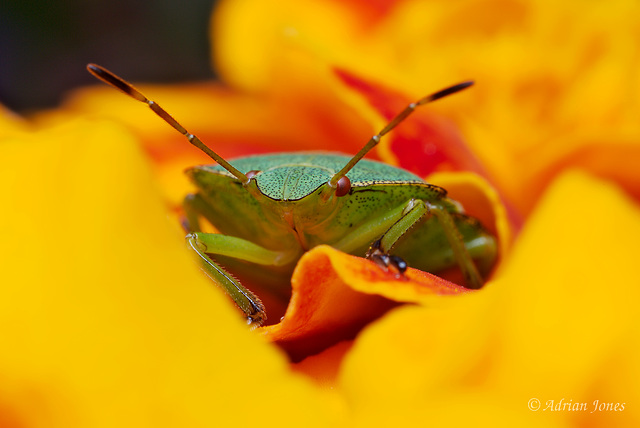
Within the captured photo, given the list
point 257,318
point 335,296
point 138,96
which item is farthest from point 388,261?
point 138,96

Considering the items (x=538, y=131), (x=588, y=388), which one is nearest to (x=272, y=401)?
(x=588, y=388)

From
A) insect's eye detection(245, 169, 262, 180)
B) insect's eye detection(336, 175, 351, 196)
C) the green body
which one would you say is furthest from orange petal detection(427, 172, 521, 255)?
insect's eye detection(245, 169, 262, 180)

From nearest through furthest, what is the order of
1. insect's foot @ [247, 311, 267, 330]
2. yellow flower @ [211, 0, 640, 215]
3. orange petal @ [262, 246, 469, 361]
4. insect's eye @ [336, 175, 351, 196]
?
orange petal @ [262, 246, 469, 361], insect's foot @ [247, 311, 267, 330], insect's eye @ [336, 175, 351, 196], yellow flower @ [211, 0, 640, 215]

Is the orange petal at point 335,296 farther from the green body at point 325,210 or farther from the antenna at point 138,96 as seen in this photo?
the antenna at point 138,96

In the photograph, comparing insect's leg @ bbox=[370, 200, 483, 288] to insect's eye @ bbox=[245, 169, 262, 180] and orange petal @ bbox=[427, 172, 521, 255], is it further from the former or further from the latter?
insect's eye @ bbox=[245, 169, 262, 180]

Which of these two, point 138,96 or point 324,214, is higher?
point 138,96

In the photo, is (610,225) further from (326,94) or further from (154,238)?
(326,94)

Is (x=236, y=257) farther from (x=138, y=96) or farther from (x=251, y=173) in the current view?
(x=138, y=96)
